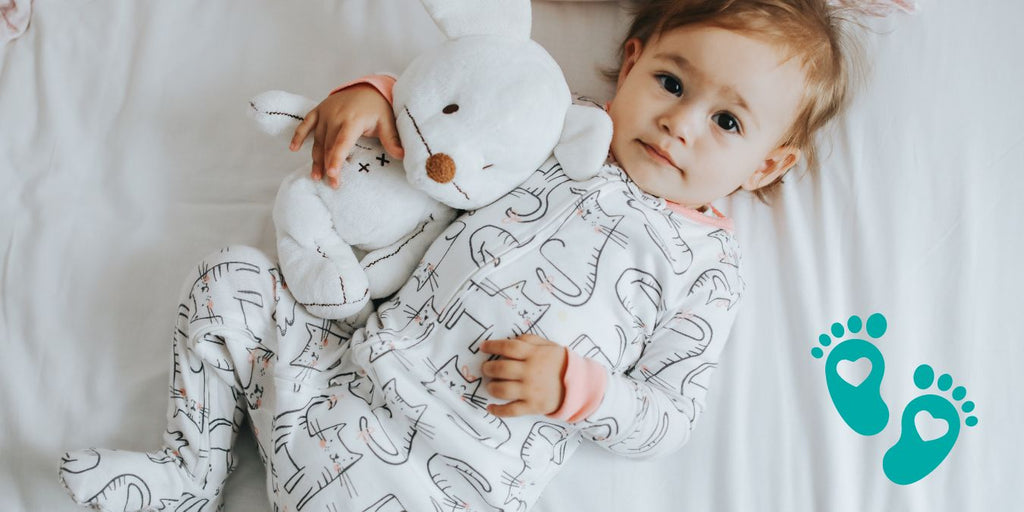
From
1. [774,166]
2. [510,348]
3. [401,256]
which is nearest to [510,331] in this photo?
[510,348]

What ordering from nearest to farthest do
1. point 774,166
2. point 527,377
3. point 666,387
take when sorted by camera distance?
point 527,377, point 666,387, point 774,166

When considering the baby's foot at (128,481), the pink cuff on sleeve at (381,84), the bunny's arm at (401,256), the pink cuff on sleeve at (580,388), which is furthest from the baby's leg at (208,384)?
the pink cuff on sleeve at (580,388)

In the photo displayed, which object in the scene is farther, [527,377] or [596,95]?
[596,95]

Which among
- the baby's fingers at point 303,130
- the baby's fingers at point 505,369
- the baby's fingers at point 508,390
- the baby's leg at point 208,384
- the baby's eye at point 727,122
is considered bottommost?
Answer: the baby's leg at point 208,384

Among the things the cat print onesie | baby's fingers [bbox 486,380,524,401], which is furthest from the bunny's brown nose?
baby's fingers [bbox 486,380,524,401]

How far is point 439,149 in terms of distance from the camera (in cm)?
90

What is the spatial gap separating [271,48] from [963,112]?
40.0 inches

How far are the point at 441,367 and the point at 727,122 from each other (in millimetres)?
467

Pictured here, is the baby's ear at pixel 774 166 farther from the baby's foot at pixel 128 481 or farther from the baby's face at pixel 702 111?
the baby's foot at pixel 128 481

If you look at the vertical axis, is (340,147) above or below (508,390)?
above

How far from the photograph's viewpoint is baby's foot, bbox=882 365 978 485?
39.5 inches

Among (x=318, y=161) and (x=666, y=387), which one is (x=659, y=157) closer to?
(x=666, y=387)

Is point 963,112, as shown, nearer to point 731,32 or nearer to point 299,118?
point 731,32

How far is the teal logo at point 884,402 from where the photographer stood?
101 centimetres
